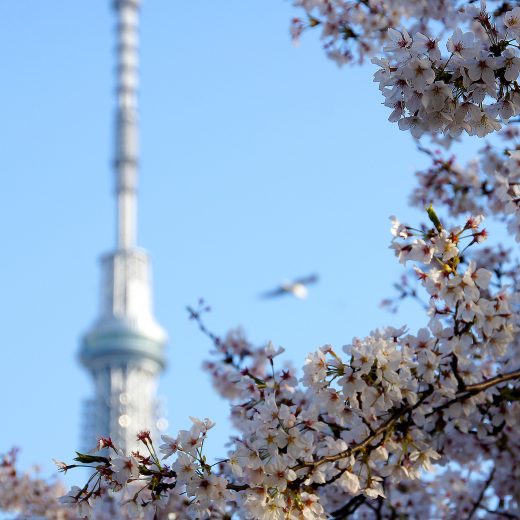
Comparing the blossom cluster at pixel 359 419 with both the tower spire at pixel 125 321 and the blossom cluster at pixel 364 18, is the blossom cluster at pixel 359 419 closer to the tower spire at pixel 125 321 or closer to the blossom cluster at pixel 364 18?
the blossom cluster at pixel 364 18

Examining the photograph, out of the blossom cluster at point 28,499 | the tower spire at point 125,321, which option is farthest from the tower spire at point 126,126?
the blossom cluster at point 28,499

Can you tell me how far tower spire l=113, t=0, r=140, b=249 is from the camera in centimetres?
9975

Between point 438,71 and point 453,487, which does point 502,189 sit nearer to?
point 438,71

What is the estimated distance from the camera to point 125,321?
92.0 metres

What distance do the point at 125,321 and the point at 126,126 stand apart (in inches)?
794

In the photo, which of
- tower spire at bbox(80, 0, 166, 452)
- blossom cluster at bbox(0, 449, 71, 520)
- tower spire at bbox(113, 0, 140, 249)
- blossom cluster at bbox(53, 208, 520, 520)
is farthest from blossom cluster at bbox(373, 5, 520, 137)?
tower spire at bbox(113, 0, 140, 249)

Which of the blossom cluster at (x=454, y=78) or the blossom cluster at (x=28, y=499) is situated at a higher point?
the blossom cluster at (x=28, y=499)

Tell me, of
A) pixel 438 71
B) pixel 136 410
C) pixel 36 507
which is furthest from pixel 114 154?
pixel 438 71

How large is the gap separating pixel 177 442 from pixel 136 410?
83542mm

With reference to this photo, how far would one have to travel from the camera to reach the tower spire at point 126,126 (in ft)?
327

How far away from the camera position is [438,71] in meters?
3.46

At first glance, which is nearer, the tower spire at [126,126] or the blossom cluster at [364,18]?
the blossom cluster at [364,18]

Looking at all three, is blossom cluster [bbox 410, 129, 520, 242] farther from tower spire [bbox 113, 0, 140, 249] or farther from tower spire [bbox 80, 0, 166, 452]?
tower spire [bbox 113, 0, 140, 249]

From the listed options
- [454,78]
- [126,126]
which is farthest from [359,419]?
[126,126]
